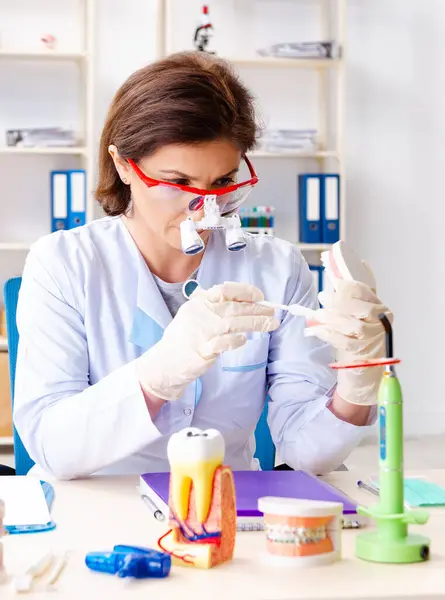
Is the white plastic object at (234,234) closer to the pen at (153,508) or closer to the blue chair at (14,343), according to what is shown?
the blue chair at (14,343)

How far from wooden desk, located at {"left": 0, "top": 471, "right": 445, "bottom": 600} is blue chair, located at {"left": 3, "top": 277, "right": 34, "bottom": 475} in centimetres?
→ 55

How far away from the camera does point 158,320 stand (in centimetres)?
172

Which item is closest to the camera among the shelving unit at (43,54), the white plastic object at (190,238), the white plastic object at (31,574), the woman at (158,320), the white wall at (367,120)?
the white plastic object at (31,574)

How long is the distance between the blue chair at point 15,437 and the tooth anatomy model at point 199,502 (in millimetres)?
768

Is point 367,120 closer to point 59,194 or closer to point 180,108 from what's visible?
point 59,194

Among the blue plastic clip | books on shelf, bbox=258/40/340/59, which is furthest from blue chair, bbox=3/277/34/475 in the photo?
books on shelf, bbox=258/40/340/59

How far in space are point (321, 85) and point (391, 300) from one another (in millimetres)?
1127

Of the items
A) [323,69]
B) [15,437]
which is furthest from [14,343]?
[323,69]

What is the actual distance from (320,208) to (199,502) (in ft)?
11.3

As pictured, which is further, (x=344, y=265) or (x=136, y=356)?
(x=136, y=356)

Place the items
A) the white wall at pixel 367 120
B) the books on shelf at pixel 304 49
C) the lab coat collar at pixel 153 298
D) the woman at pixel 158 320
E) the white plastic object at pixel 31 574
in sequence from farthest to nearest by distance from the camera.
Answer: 1. the white wall at pixel 367 120
2. the books on shelf at pixel 304 49
3. the lab coat collar at pixel 153 298
4. the woman at pixel 158 320
5. the white plastic object at pixel 31 574

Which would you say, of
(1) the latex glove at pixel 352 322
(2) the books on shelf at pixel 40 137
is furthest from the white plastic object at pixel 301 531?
(2) the books on shelf at pixel 40 137

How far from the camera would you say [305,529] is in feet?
3.34

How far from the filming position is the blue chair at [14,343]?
5.81ft
